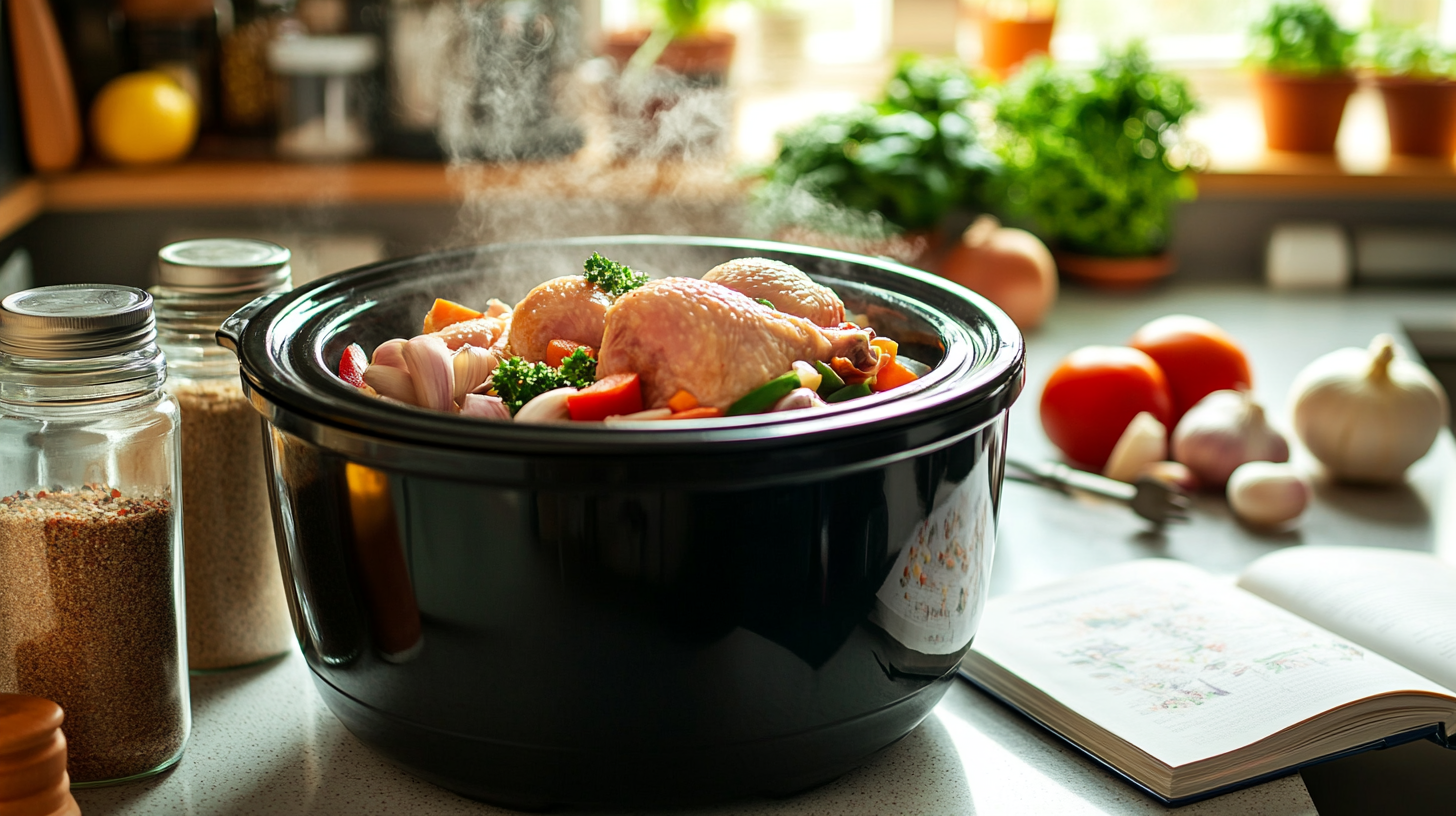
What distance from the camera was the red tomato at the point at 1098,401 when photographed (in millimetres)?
1421

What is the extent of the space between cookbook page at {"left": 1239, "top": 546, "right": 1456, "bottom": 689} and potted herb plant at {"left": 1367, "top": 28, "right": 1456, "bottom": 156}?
5.09ft

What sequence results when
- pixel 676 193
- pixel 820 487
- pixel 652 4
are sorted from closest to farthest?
1. pixel 820 487
2. pixel 676 193
3. pixel 652 4

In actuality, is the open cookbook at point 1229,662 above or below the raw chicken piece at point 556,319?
below

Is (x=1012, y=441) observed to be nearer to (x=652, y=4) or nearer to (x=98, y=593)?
(x=98, y=593)

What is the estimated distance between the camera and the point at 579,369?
790 mm

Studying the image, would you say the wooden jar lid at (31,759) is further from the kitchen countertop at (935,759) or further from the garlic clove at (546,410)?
the garlic clove at (546,410)

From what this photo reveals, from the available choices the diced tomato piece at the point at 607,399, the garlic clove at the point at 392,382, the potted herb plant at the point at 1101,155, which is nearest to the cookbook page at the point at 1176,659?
Result: the diced tomato piece at the point at 607,399

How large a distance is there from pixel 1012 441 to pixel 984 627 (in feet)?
1.96

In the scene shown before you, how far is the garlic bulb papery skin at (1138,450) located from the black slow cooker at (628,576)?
0.64 meters

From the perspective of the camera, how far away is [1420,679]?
88 cm

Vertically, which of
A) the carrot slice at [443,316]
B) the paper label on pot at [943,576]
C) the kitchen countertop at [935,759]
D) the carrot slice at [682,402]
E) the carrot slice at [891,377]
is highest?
the carrot slice at [443,316]

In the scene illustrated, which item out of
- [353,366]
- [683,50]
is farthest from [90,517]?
[683,50]

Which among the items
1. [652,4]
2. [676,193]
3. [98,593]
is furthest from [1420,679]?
[652,4]

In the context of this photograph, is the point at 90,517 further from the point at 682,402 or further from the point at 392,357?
the point at 682,402
